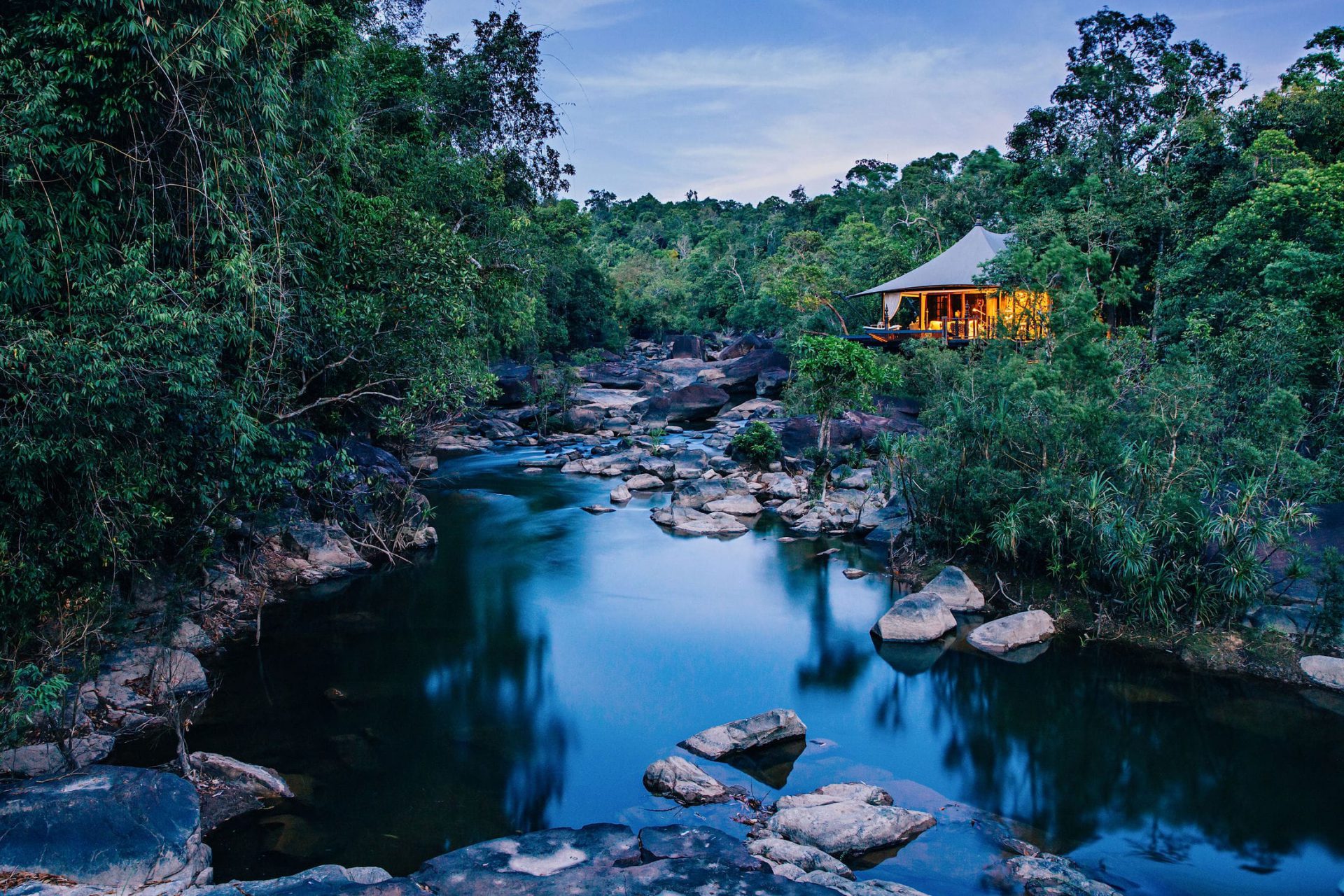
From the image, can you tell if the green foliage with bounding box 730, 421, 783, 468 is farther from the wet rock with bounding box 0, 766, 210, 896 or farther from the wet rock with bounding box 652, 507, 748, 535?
the wet rock with bounding box 0, 766, 210, 896

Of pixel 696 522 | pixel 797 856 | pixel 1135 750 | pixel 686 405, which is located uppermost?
pixel 686 405

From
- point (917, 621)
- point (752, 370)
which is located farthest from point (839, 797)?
point (752, 370)

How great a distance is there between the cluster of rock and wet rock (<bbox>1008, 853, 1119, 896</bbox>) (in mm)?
4348

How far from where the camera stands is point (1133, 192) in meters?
21.1

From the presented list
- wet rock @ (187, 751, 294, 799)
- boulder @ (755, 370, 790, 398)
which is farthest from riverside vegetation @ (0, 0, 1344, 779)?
boulder @ (755, 370, 790, 398)

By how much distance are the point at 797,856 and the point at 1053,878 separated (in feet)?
6.61

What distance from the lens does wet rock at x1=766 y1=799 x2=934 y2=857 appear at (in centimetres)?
672

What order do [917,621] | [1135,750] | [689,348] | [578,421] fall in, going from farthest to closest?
[689,348], [578,421], [917,621], [1135,750]

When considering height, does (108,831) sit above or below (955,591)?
above

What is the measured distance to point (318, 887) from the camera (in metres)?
5.39

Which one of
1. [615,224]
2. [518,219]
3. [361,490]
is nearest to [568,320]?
[518,219]

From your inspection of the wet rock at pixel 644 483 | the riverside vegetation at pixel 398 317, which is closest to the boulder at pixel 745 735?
the riverside vegetation at pixel 398 317

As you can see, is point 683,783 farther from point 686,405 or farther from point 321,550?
point 686,405

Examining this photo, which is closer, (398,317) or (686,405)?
(398,317)
